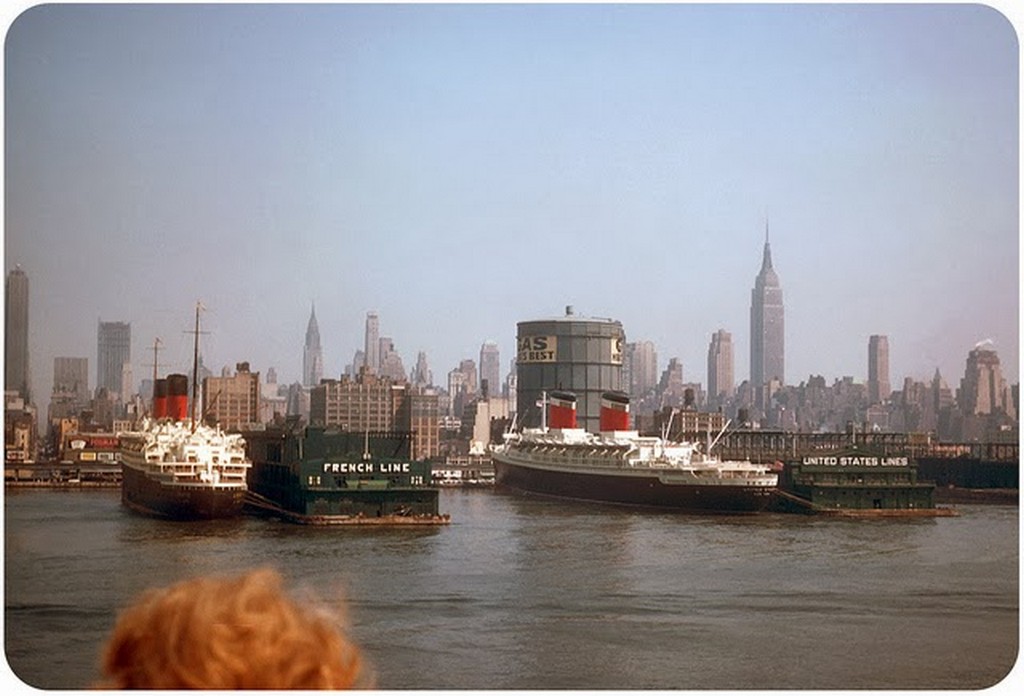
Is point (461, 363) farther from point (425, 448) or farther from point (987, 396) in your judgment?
point (987, 396)

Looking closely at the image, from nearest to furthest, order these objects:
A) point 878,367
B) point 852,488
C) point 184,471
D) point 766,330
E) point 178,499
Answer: point 878,367
point 766,330
point 184,471
point 178,499
point 852,488

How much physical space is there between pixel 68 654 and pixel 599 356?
463 cm

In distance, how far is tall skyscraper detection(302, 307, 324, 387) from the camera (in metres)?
5.99

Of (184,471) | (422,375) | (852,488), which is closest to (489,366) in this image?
(422,375)

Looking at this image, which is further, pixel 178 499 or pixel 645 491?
pixel 645 491

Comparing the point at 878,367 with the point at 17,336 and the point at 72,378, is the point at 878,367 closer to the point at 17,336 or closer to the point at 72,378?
the point at 72,378

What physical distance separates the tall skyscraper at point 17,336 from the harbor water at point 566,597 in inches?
28.7

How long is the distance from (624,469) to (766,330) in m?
7.57

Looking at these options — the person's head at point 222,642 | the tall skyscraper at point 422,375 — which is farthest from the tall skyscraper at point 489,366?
the person's head at point 222,642

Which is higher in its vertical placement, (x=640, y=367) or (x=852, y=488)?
(x=640, y=367)

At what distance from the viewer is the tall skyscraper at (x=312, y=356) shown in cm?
599

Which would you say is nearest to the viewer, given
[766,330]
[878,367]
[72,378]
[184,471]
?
[72,378]

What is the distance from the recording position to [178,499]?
8.78 metres

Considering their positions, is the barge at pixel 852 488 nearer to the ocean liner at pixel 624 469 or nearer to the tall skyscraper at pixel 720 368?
the ocean liner at pixel 624 469
